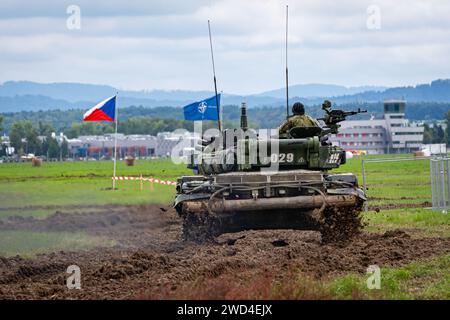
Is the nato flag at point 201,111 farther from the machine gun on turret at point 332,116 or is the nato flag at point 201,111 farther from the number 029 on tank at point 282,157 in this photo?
the number 029 on tank at point 282,157

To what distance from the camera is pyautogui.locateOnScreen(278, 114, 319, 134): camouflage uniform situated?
21.2 meters

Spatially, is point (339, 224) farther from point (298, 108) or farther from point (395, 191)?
point (395, 191)

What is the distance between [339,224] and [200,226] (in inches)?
102

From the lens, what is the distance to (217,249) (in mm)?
18859

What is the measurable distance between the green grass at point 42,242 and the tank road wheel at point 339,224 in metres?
4.86

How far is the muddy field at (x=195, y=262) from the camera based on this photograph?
13.6 meters

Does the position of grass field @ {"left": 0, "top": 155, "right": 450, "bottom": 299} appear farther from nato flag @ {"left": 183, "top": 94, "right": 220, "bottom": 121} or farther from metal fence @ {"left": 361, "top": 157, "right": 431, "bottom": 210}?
nato flag @ {"left": 183, "top": 94, "right": 220, "bottom": 121}

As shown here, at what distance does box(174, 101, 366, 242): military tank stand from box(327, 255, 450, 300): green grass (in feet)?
13.4

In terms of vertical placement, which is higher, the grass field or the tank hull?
the tank hull

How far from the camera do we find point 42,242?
2322 cm

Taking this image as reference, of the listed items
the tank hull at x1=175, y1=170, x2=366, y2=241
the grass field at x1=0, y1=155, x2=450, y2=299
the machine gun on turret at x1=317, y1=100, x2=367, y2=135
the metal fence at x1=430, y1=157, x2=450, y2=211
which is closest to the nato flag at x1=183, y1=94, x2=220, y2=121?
the grass field at x1=0, y1=155, x2=450, y2=299

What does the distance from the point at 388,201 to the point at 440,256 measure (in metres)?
17.5

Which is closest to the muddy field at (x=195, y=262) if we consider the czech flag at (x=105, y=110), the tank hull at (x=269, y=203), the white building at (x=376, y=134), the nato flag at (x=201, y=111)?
the tank hull at (x=269, y=203)
